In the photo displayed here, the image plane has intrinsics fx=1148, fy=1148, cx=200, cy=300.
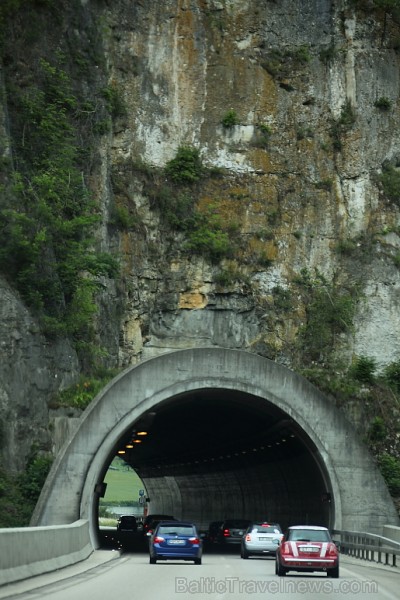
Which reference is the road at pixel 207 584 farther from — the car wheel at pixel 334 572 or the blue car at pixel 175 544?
the blue car at pixel 175 544

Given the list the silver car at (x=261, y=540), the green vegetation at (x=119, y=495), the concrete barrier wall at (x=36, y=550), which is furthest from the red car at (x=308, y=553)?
the green vegetation at (x=119, y=495)

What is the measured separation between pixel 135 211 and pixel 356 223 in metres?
13.6

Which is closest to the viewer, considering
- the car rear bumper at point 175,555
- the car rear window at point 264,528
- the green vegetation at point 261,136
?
the car rear bumper at point 175,555

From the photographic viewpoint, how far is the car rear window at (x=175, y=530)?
35.6 meters

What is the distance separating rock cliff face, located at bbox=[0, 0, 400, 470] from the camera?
64.9 metres

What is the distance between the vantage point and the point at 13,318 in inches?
1950

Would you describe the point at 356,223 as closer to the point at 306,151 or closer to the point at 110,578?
the point at 306,151

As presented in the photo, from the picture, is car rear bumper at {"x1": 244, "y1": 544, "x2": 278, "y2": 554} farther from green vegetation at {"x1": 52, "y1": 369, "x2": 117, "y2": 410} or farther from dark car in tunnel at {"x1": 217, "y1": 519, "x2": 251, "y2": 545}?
dark car in tunnel at {"x1": 217, "y1": 519, "x2": 251, "y2": 545}

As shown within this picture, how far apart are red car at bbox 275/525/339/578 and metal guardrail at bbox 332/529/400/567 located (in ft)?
14.6

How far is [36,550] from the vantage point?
25.4 metres

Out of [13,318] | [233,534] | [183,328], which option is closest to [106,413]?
[13,318]

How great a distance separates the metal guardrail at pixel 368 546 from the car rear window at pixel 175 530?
20.3ft

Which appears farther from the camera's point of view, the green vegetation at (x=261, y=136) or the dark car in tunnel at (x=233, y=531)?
the green vegetation at (x=261, y=136)

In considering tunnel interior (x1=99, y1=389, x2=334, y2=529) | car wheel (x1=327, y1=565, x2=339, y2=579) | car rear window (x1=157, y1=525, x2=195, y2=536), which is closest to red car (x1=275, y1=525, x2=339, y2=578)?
car wheel (x1=327, y1=565, x2=339, y2=579)
